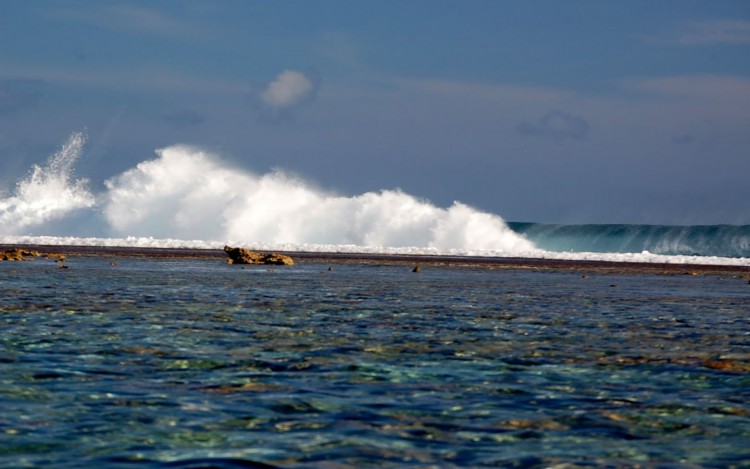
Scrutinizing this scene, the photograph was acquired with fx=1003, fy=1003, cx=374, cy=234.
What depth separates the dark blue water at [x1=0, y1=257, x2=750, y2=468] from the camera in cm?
795

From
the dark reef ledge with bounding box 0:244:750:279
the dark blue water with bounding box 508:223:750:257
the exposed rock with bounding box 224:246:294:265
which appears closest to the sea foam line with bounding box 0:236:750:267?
the dark reef ledge with bounding box 0:244:750:279

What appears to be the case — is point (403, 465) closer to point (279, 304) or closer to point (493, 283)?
point (279, 304)

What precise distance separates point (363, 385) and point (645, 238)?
128 m

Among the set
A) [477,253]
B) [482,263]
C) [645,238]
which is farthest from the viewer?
[645,238]

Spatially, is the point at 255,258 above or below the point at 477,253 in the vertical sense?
below

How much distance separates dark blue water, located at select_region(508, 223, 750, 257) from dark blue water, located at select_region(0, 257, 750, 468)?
109 metres

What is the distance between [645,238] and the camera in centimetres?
13412

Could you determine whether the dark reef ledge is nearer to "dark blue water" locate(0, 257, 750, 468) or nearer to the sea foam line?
the sea foam line

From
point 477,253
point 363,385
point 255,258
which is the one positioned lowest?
point 363,385

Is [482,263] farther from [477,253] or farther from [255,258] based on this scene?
[477,253]

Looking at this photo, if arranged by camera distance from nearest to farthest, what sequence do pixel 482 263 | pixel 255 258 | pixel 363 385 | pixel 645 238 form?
1. pixel 363 385
2. pixel 255 258
3. pixel 482 263
4. pixel 645 238

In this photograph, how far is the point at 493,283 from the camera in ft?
111

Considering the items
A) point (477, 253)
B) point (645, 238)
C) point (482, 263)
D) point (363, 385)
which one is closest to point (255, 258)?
point (482, 263)

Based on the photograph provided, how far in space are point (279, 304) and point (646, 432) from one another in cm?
1345
